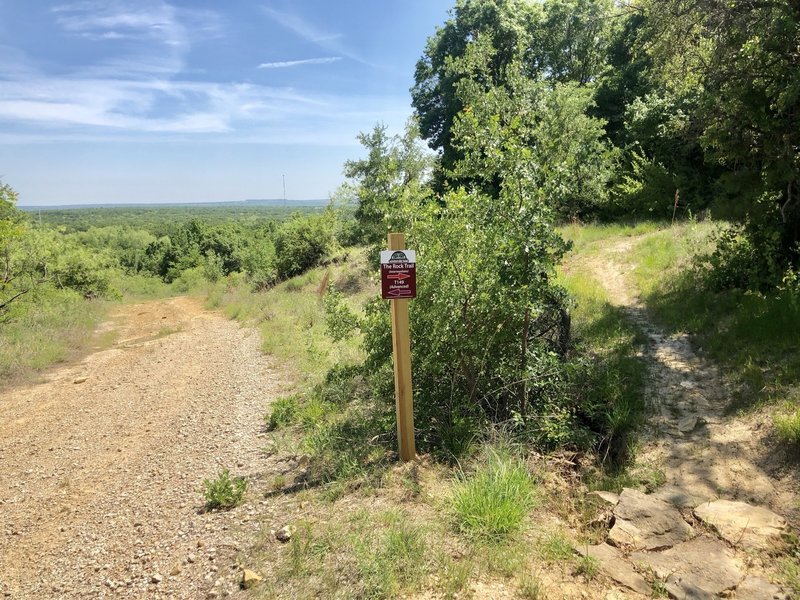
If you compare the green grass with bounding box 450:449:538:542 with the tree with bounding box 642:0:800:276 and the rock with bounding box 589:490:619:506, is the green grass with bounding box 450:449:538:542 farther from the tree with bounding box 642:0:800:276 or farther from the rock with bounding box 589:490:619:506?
the tree with bounding box 642:0:800:276

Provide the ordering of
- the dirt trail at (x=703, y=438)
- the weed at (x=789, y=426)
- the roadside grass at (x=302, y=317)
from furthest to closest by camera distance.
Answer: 1. the roadside grass at (x=302, y=317)
2. the weed at (x=789, y=426)
3. the dirt trail at (x=703, y=438)

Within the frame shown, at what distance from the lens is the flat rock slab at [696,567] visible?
280 cm

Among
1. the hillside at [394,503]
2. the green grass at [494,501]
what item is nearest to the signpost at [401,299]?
the hillside at [394,503]

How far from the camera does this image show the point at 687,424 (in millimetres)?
4902

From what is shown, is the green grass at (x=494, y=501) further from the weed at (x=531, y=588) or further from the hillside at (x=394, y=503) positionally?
the weed at (x=531, y=588)

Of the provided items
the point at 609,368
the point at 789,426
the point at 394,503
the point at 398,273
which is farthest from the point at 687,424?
the point at 398,273

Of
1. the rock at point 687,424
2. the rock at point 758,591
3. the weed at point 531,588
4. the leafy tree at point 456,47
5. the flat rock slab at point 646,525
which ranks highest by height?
the leafy tree at point 456,47

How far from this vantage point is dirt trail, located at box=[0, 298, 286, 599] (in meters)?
3.92

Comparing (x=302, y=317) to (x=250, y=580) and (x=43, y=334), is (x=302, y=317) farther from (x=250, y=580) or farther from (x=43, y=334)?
(x=250, y=580)

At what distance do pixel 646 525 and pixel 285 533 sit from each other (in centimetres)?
267

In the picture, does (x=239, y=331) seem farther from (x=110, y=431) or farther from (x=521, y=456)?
(x=521, y=456)

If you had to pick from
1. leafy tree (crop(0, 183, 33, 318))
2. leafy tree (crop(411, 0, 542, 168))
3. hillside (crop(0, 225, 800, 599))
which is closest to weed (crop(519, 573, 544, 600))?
hillside (crop(0, 225, 800, 599))

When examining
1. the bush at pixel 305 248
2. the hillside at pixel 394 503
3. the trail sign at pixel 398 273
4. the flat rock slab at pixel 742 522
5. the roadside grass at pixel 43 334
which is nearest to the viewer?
the hillside at pixel 394 503

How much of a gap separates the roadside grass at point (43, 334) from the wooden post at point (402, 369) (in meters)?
10.1
